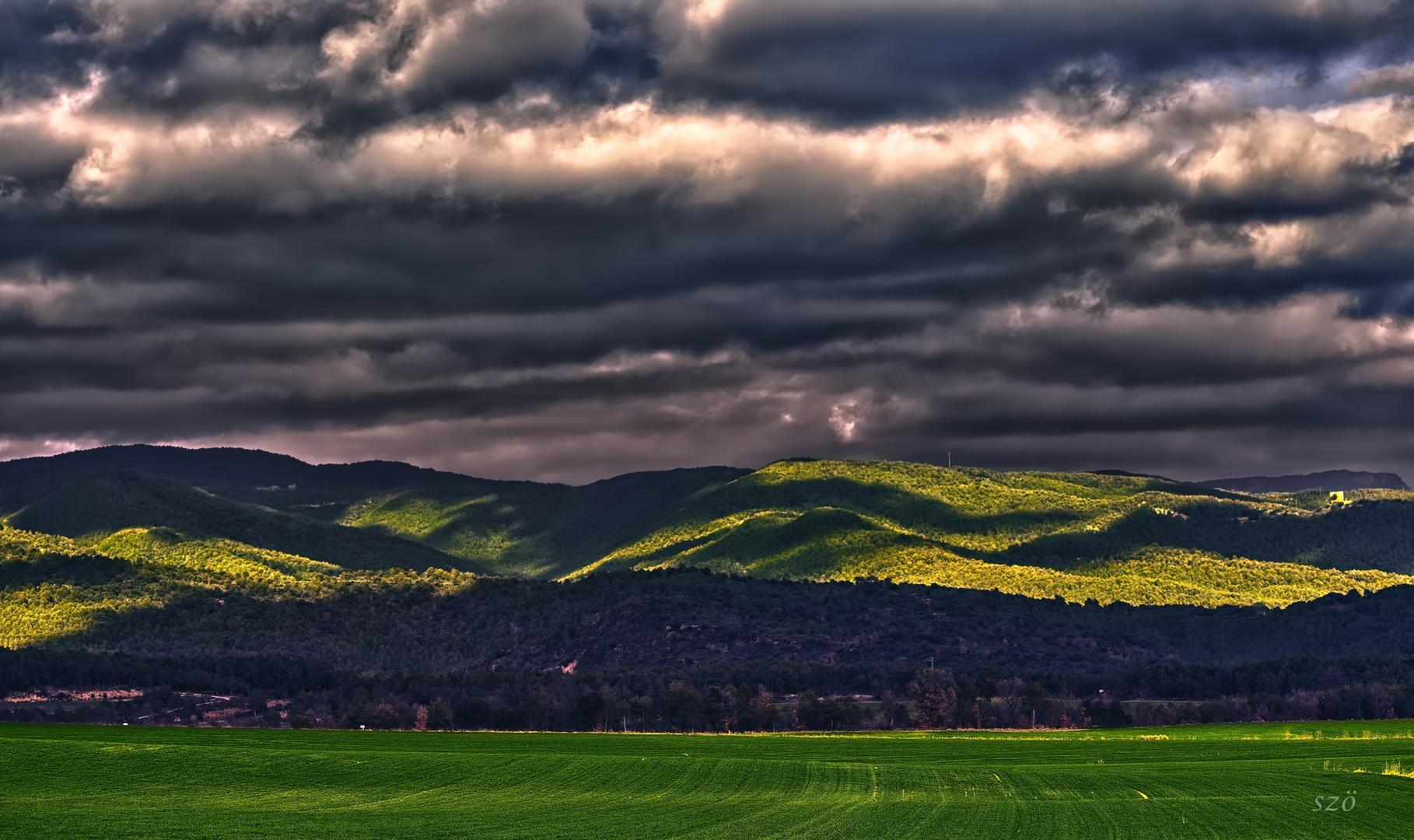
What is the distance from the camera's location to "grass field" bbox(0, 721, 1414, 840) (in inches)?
3022

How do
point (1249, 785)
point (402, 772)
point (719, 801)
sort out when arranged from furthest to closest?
point (402, 772), point (1249, 785), point (719, 801)

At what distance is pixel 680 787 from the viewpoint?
343ft

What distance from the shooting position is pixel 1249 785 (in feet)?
328

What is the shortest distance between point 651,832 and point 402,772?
4082 cm

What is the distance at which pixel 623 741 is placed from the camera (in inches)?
6403

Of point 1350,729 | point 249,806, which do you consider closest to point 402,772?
point 249,806

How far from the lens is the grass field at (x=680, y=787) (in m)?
76.8

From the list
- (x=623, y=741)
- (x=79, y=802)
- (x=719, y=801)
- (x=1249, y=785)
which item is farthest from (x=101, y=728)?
(x=1249, y=785)

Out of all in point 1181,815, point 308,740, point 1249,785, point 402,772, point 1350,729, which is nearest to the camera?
point 1181,815

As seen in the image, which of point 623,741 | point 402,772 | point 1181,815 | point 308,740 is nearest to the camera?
point 1181,815

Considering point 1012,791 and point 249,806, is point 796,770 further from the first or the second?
point 249,806

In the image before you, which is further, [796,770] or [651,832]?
[796,770]

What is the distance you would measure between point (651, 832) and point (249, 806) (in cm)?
2584

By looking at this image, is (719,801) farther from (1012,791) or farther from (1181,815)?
(1181,815)
